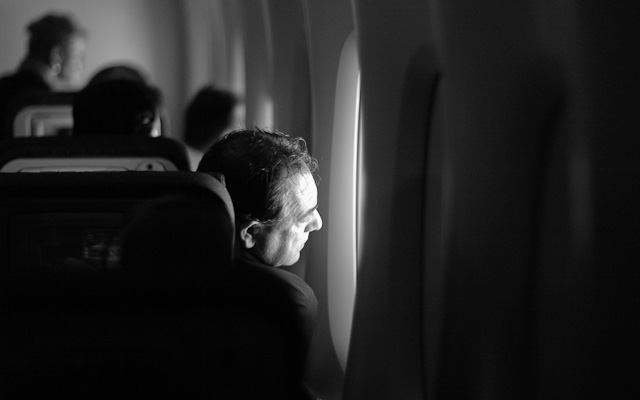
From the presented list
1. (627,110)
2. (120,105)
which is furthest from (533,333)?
(120,105)

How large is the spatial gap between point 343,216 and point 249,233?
1.32 metres

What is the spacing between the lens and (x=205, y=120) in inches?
192

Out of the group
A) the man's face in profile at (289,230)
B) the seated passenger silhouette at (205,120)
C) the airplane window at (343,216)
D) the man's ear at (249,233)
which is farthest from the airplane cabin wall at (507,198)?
the seated passenger silhouette at (205,120)

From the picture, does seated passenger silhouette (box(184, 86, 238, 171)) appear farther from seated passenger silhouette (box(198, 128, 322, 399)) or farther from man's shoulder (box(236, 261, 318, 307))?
man's shoulder (box(236, 261, 318, 307))

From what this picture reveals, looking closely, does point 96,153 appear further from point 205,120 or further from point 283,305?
point 205,120

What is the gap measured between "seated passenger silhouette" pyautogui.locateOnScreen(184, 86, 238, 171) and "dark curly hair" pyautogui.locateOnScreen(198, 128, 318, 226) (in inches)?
91.6

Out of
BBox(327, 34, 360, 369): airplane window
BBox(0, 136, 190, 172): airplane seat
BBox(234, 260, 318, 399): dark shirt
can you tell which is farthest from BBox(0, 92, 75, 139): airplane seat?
BBox(234, 260, 318, 399): dark shirt

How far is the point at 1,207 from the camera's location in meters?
1.60

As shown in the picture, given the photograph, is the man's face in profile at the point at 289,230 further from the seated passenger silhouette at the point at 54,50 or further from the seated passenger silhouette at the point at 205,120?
the seated passenger silhouette at the point at 54,50

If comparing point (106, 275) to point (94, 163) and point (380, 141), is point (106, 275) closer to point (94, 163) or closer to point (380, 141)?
point (94, 163)

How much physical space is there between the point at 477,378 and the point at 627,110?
746 millimetres

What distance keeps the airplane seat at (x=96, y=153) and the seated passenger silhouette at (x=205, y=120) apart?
2.10m

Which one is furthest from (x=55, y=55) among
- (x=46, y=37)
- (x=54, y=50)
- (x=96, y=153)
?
(x=96, y=153)

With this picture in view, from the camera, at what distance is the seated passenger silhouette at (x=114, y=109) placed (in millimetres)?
3578
